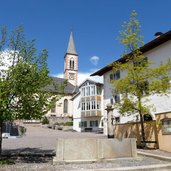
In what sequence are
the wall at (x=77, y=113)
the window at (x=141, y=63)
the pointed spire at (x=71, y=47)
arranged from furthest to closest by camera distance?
the pointed spire at (x=71, y=47) → the wall at (x=77, y=113) → the window at (x=141, y=63)

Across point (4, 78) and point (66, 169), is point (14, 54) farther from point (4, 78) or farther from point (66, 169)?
point (66, 169)

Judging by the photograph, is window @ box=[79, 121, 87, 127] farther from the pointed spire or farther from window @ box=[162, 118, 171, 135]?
the pointed spire

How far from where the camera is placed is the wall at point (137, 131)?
53.6 ft

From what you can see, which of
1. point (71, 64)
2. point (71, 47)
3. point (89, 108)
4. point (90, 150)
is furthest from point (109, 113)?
point (71, 47)

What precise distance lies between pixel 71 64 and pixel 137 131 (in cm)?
8640

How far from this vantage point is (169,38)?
22.6 metres

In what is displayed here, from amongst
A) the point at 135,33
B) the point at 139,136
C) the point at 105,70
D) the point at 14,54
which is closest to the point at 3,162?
the point at 14,54

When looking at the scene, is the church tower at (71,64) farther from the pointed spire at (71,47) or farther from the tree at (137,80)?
the tree at (137,80)

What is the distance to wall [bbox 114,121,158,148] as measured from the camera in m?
16.3

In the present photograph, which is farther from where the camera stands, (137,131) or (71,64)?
(71,64)

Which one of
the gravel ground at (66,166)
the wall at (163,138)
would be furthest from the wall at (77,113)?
the gravel ground at (66,166)

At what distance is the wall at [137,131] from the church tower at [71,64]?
78.9m

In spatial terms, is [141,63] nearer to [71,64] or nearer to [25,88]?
[25,88]

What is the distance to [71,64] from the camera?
4055 inches
